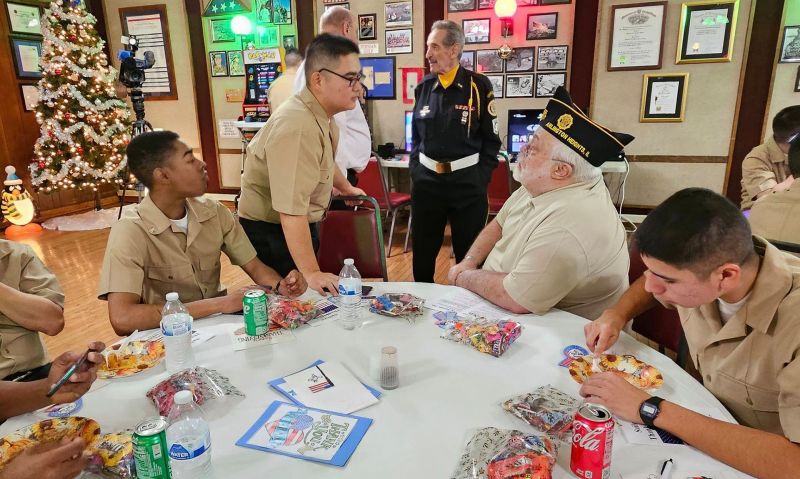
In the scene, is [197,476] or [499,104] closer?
[197,476]

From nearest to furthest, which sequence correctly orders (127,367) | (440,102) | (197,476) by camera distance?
1. (197,476)
2. (127,367)
3. (440,102)

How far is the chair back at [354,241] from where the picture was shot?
2264mm

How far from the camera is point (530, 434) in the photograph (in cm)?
96

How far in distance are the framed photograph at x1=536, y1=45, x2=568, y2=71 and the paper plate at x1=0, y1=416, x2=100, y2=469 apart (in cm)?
494

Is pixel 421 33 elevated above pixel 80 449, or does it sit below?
above

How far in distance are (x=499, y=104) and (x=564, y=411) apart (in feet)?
15.2

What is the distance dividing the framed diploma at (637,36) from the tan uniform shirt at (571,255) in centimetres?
363

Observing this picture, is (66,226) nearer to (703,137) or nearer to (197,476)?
(197,476)

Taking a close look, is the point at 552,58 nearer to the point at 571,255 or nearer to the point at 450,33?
the point at 450,33

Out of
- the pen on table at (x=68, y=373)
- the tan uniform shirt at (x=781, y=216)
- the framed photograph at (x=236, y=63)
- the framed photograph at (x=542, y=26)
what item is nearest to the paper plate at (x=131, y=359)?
the pen on table at (x=68, y=373)

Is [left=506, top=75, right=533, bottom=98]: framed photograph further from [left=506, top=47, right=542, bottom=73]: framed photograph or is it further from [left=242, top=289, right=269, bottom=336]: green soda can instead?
[left=242, top=289, right=269, bottom=336]: green soda can

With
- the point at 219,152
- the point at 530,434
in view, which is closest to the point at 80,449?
the point at 530,434

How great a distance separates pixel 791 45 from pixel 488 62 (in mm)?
2600

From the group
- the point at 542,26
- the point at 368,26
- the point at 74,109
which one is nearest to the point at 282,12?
the point at 368,26
